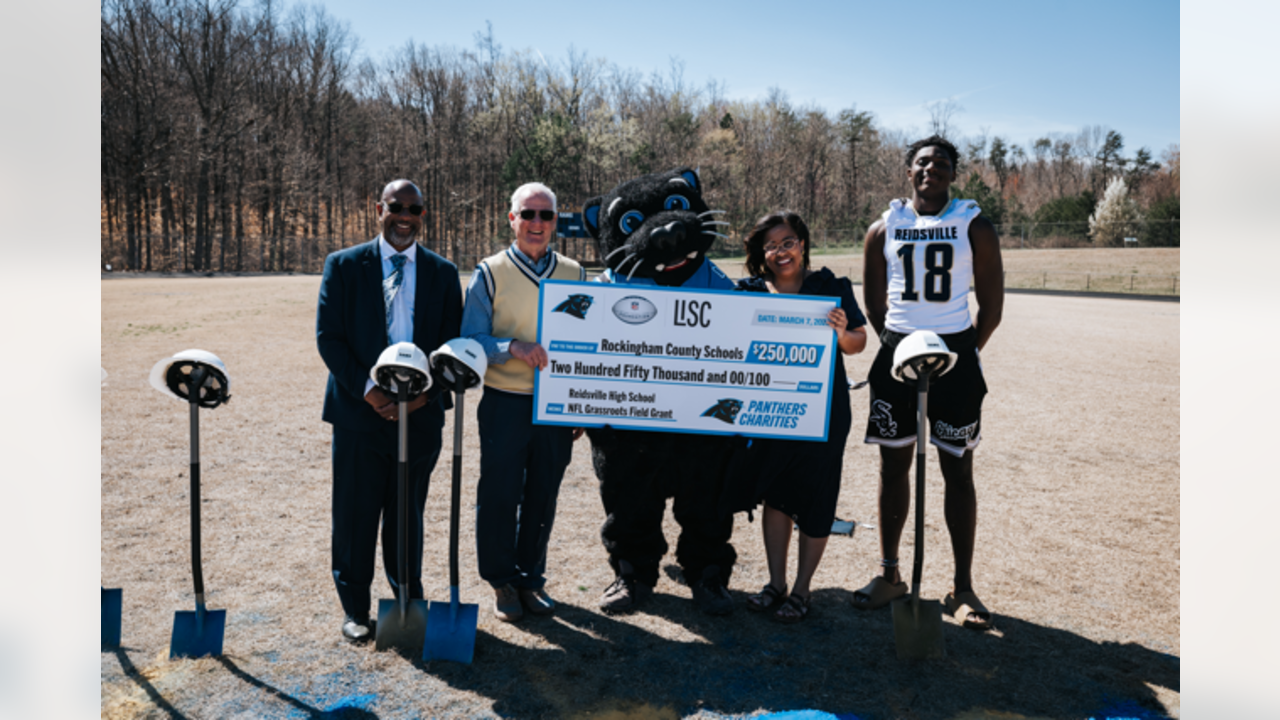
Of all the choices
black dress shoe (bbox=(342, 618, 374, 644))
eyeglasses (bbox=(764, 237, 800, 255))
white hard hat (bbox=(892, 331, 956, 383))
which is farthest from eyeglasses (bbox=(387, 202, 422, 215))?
white hard hat (bbox=(892, 331, 956, 383))

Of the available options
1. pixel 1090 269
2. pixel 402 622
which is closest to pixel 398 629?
pixel 402 622

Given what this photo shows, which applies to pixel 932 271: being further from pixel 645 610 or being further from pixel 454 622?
pixel 454 622

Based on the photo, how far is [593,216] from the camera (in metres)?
4.54

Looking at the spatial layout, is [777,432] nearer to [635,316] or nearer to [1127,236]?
[635,316]

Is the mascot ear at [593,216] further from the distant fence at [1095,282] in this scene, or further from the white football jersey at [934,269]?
the distant fence at [1095,282]

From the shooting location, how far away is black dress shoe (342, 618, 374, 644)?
379 centimetres

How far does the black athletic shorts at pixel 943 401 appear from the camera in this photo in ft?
13.3

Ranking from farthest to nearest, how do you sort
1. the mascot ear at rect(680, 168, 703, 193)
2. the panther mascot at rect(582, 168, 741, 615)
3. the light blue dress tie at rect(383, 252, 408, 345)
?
the mascot ear at rect(680, 168, 703, 193) < the panther mascot at rect(582, 168, 741, 615) < the light blue dress tie at rect(383, 252, 408, 345)

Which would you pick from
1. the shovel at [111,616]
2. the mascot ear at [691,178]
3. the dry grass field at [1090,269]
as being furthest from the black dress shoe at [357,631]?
the dry grass field at [1090,269]

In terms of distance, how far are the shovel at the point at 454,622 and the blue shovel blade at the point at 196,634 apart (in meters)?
1.00

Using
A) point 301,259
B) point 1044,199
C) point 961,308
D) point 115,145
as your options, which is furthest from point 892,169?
point 961,308

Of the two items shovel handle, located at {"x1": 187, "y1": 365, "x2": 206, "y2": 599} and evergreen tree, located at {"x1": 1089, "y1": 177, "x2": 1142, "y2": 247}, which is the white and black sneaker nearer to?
shovel handle, located at {"x1": 187, "y1": 365, "x2": 206, "y2": 599}

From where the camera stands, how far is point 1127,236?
1951 inches

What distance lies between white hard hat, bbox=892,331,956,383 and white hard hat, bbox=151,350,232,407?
3093mm
